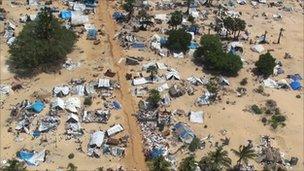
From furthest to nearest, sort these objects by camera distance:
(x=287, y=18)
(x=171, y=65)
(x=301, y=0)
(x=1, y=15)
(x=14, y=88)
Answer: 1. (x=301, y=0)
2. (x=287, y=18)
3. (x=1, y=15)
4. (x=171, y=65)
5. (x=14, y=88)

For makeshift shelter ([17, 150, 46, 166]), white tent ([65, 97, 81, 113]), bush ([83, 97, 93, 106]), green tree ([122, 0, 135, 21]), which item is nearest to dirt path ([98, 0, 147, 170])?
green tree ([122, 0, 135, 21])

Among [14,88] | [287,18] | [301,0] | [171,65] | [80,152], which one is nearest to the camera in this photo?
[80,152]

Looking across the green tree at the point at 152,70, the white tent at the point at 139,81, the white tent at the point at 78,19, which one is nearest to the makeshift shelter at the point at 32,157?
the white tent at the point at 139,81

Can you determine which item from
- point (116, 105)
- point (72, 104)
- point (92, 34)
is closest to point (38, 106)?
point (72, 104)

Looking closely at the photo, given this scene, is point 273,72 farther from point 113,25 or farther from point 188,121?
point 113,25

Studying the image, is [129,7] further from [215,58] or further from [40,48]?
[40,48]

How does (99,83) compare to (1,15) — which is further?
(1,15)

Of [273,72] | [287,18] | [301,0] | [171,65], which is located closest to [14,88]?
[171,65]

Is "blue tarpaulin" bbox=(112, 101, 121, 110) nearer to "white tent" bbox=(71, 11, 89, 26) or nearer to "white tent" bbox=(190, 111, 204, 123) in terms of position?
"white tent" bbox=(190, 111, 204, 123)
